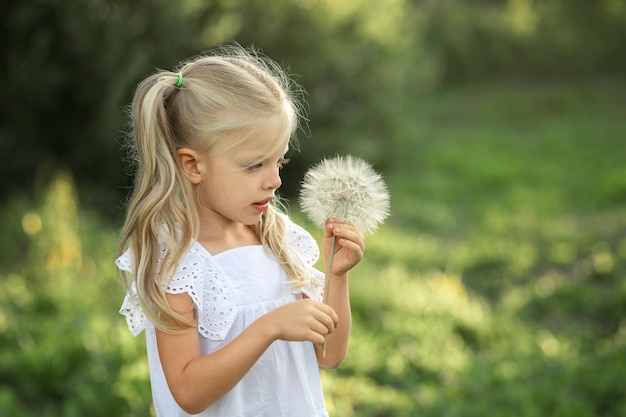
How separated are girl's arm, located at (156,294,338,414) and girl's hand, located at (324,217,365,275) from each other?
0.58 ft

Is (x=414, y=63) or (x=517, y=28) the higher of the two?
(x=517, y=28)

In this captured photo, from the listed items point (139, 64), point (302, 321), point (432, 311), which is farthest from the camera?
point (139, 64)

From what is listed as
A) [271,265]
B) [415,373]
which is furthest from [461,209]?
[271,265]

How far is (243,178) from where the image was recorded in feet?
6.00

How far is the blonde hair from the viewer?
5.91 ft

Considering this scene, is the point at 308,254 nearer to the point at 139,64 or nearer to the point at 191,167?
the point at 191,167

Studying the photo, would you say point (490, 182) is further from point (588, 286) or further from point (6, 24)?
point (6, 24)

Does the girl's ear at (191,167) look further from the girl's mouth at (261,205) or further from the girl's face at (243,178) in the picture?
the girl's mouth at (261,205)

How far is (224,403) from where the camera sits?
189cm

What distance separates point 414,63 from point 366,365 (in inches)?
294

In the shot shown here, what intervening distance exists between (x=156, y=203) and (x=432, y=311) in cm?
325

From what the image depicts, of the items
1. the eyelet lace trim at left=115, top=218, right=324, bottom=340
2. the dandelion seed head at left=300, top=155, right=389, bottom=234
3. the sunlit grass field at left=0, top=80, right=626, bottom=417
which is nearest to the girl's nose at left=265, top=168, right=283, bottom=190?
the dandelion seed head at left=300, top=155, right=389, bottom=234

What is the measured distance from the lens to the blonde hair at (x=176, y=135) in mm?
1801

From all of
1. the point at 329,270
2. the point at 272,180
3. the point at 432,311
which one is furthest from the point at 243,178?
the point at 432,311
